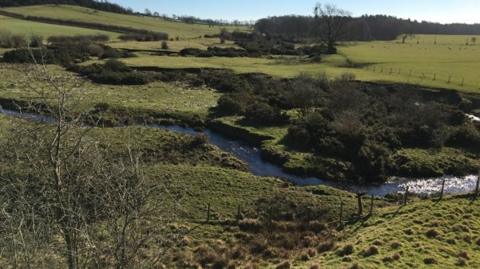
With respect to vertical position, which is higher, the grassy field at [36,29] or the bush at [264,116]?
the grassy field at [36,29]

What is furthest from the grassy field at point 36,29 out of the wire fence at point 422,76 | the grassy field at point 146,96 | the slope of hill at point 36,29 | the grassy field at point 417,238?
the grassy field at point 417,238

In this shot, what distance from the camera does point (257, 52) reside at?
365ft

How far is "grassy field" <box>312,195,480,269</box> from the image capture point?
75.4 ft

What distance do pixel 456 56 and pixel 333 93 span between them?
59.2 metres

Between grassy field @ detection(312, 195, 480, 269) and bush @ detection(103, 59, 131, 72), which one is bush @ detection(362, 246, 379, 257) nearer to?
grassy field @ detection(312, 195, 480, 269)

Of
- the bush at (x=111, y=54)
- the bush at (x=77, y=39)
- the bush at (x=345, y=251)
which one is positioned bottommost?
the bush at (x=345, y=251)

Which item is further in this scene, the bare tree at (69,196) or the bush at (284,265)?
the bush at (284,265)

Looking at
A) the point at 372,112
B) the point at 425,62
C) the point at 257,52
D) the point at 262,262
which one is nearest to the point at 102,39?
the point at 257,52

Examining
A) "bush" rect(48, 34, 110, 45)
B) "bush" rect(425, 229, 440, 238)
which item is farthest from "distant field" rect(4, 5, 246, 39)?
"bush" rect(425, 229, 440, 238)

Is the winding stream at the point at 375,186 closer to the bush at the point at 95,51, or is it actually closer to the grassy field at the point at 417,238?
the grassy field at the point at 417,238

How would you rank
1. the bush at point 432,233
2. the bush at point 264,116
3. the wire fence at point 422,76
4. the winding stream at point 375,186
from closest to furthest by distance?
the bush at point 432,233
the winding stream at point 375,186
the bush at point 264,116
the wire fence at point 422,76

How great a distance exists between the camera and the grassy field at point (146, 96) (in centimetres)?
5467

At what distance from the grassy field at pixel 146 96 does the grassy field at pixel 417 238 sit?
28.1 meters

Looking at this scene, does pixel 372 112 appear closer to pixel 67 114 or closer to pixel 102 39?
pixel 67 114
